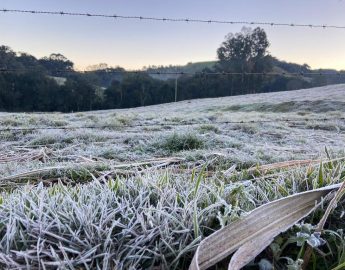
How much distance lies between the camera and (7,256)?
1.08m

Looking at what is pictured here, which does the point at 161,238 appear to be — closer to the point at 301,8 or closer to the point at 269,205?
the point at 269,205

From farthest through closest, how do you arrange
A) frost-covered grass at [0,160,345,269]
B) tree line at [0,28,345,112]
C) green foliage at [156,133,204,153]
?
tree line at [0,28,345,112]
green foliage at [156,133,204,153]
frost-covered grass at [0,160,345,269]

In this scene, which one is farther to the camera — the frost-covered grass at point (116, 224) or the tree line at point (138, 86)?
the tree line at point (138, 86)

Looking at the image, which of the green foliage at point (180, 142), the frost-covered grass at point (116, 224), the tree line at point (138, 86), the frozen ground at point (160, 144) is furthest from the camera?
the tree line at point (138, 86)

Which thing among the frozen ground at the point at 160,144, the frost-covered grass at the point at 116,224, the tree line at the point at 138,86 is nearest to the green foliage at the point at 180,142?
the frozen ground at the point at 160,144

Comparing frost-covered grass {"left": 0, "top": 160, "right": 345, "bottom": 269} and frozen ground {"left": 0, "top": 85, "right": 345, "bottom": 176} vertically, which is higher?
frost-covered grass {"left": 0, "top": 160, "right": 345, "bottom": 269}

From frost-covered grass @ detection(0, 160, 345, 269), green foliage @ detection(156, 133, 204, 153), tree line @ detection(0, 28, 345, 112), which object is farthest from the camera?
tree line @ detection(0, 28, 345, 112)

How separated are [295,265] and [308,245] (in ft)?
0.63

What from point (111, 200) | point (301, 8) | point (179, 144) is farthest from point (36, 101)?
point (111, 200)

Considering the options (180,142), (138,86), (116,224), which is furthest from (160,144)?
(138,86)

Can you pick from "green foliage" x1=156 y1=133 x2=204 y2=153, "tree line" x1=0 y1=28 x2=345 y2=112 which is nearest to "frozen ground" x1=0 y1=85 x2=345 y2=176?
"green foliage" x1=156 y1=133 x2=204 y2=153

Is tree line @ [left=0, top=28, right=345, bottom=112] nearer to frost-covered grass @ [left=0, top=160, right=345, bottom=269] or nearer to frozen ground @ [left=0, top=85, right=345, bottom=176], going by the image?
frozen ground @ [left=0, top=85, right=345, bottom=176]

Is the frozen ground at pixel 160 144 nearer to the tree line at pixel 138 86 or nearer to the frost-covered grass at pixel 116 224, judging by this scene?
the frost-covered grass at pixel 116 224

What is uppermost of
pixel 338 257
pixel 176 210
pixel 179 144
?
pixel 176 210
